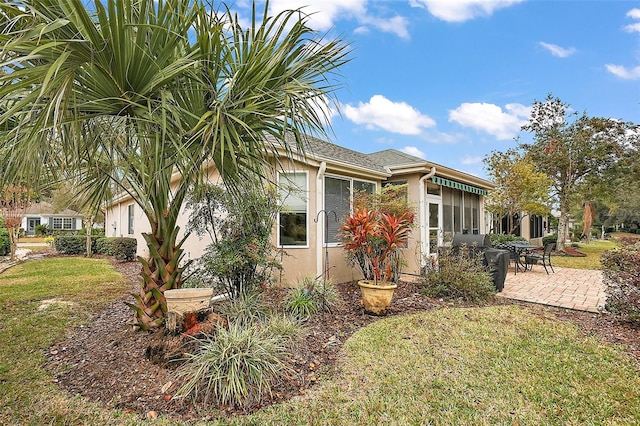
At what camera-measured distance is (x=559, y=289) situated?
9500 millimetres

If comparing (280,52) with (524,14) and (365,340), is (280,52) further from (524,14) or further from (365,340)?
→ (524,14)

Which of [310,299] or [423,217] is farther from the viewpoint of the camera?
[423,217]

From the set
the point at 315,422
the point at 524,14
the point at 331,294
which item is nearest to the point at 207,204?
the point at 331,294

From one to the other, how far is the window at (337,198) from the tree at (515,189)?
33.4 ft

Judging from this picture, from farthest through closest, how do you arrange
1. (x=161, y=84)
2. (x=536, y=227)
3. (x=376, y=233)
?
1. (x=536, y=227)
2. (x=376, y=233)
3. (x=161, y=84)

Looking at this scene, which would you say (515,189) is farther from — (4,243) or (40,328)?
(4,243)

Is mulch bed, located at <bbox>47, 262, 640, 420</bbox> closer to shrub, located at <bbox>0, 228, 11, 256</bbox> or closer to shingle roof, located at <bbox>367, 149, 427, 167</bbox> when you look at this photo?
shingle roof, located at <bbox>367, 149, 427, 167</bbox>

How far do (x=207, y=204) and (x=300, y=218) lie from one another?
8.95 ft

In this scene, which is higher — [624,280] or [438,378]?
[624,280]

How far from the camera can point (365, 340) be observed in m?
5.31

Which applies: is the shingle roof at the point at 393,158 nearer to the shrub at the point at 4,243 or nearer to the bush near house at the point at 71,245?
the bush near house at the point at 71,245

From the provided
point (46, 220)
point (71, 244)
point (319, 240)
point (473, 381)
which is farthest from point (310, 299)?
point (46, 220)

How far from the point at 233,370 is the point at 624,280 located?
7228 mm

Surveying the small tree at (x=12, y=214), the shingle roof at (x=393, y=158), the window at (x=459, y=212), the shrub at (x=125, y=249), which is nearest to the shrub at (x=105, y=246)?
the shrub at (x=125, y=249)
